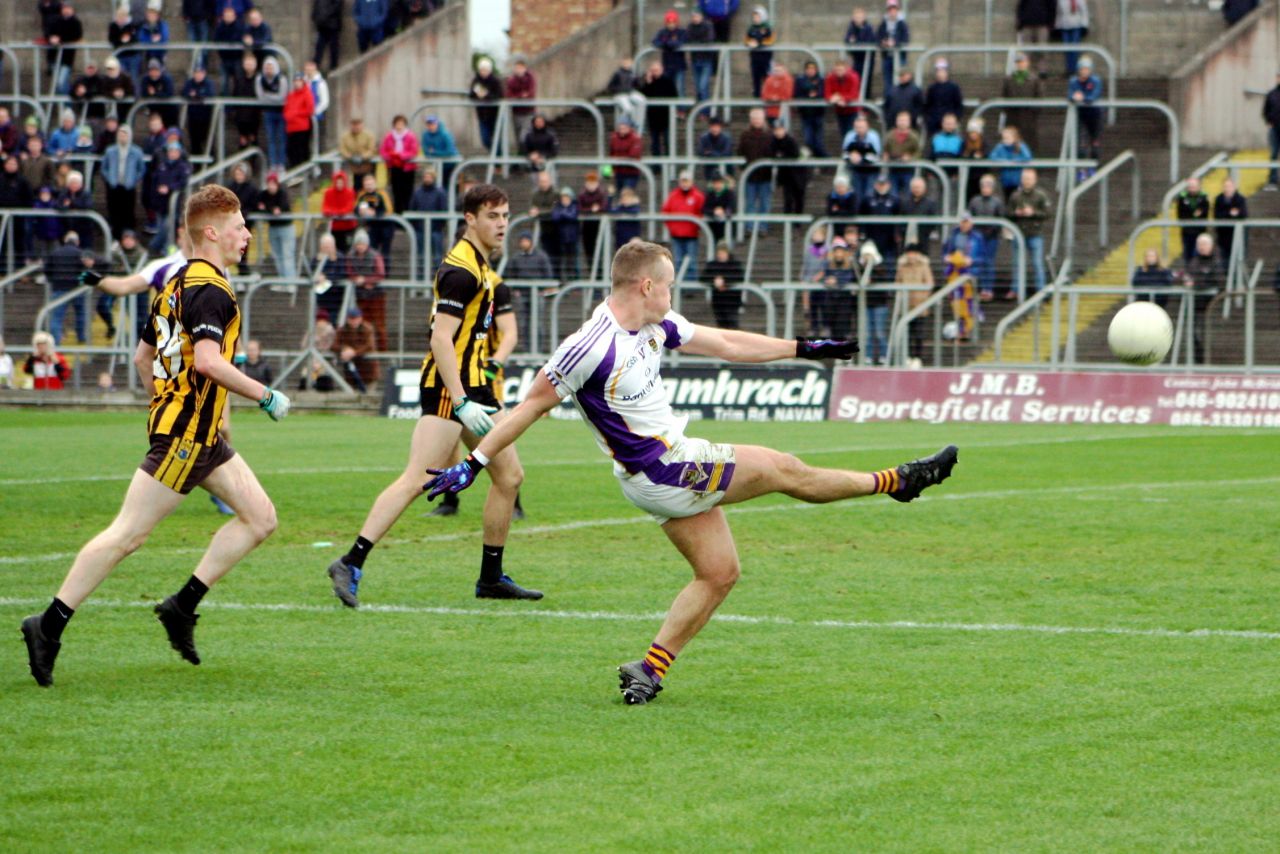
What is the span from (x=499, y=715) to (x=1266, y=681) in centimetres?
306

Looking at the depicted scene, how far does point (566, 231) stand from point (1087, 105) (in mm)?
8255

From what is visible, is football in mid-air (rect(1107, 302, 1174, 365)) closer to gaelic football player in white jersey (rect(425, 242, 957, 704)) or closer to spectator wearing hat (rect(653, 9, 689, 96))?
gaelic football player in white jersey (rect(425, 242, 957, 704))

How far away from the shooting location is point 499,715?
280 inches

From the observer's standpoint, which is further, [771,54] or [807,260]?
[771,54]

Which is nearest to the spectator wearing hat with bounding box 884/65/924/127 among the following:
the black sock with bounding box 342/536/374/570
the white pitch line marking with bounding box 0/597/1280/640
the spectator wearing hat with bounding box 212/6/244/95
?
the spectator wearing hat with bounding box 212/6/244/95

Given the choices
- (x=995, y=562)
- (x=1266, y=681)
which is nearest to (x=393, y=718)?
(x=1266, y=681)

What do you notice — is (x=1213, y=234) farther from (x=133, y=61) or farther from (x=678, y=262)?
(x=133, y=61)

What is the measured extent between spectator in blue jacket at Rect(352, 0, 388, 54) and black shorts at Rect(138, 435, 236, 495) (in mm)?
27037

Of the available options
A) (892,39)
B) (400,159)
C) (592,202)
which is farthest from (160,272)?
(892,39)

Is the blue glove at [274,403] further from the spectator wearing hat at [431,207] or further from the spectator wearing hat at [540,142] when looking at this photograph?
the spectator wearing hat at [540,142]

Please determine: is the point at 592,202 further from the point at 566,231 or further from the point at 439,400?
the point at 439,400

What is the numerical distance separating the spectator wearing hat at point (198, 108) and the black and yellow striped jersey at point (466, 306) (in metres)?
22.6

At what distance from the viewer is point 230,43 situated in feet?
109

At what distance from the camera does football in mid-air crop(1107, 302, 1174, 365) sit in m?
13.2
